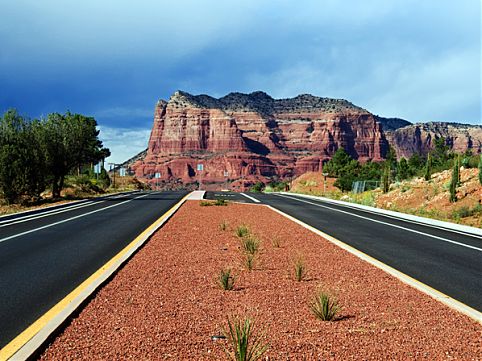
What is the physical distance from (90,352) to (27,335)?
0.88 m

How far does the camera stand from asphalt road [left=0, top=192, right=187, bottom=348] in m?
4.63

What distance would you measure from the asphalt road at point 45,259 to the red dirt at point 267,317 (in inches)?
25.8

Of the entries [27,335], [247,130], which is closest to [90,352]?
[27,335]

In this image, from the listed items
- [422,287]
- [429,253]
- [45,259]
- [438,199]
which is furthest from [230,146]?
[422,287]

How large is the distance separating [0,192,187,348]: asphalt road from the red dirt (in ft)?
2.15

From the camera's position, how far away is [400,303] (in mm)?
4895

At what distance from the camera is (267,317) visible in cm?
425

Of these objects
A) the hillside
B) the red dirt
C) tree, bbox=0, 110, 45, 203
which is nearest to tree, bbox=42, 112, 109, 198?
tree, bbox=0, 110, 45, 203

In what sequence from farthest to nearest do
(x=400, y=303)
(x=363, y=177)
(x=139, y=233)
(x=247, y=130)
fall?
(x=247, y=130) < (x=363, y=177) < (x=139, y=233) < (x=400, y=303)

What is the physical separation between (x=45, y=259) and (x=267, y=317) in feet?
17.3

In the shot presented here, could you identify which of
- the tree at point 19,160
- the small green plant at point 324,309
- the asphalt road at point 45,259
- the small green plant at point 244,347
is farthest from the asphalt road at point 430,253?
the tree at point 19,160

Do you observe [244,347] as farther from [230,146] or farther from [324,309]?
[230,146]

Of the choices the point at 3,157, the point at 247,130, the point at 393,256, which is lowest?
the point at 393,256

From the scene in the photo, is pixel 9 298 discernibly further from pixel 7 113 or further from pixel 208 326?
pixel 7 113
